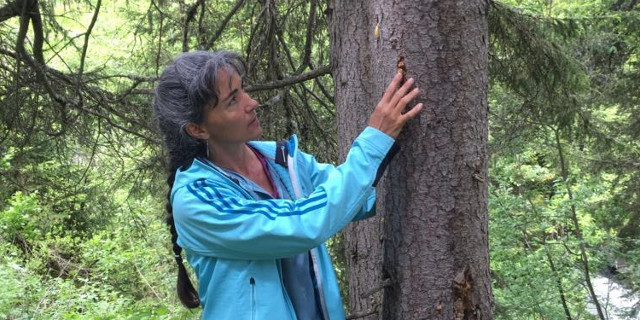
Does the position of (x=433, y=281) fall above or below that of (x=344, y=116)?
below

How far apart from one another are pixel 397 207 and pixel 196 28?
345cm

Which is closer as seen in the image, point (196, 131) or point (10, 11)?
point (196, 131)

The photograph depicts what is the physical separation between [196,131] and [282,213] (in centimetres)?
42

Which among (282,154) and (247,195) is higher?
(282,154)

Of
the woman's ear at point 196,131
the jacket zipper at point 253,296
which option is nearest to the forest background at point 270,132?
the woman's ear at point 196,131

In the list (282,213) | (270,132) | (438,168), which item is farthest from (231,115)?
(270,132)

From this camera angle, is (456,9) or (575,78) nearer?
(456,9)

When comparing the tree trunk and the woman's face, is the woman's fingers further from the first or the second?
the woman's face

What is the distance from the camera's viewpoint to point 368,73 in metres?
1.87

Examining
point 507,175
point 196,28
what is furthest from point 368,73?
point 507,175

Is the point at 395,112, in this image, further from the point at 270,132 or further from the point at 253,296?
the point at 270,132

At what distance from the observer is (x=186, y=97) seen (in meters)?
1.58

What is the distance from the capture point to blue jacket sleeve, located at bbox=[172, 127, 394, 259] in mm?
1369

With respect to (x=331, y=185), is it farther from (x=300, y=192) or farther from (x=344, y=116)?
(x=344, y=116)
